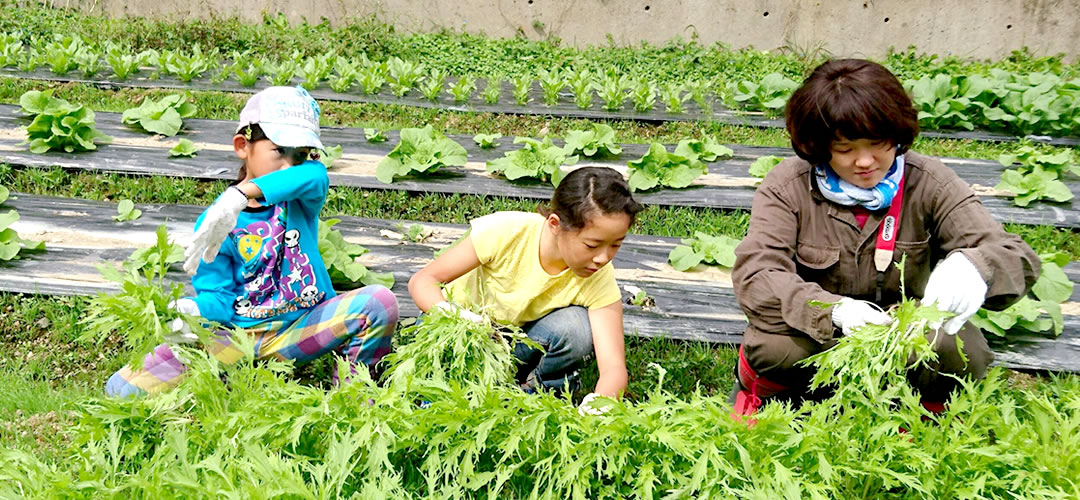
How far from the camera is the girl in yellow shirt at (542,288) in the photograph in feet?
9.26

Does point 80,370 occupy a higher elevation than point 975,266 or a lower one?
lower

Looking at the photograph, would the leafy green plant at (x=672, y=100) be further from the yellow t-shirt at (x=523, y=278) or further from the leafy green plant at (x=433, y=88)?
the yellow t-shirt at (x=523, y=278)

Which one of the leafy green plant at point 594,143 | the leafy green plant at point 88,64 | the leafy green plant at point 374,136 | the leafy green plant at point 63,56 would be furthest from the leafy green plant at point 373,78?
Answer: the leafy green plant at point 63,56

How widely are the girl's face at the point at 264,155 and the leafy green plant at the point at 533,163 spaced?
2000mm

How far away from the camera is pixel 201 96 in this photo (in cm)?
608

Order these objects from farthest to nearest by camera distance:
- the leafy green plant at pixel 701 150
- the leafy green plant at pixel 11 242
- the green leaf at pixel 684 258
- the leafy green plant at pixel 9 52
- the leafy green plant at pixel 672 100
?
the leafy green plant at pixel 9 52, the leafy green plant at pixel 672 100, the leafy green plant at pixel 701 150, the green leaf at pixel 684 258, the leafy green plant at pixel 11 242

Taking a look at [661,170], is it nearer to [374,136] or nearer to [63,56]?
[374,136]

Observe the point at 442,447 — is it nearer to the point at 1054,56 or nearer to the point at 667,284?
the point at 667,284

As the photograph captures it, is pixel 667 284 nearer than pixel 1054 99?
Yes

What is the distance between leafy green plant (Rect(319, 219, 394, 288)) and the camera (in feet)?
11.9

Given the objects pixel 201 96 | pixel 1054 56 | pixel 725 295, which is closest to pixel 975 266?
pixel 725 295

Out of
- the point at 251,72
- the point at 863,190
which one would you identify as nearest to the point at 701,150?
the point at 863,190

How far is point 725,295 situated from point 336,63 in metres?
4.14

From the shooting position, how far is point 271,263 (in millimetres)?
2916
